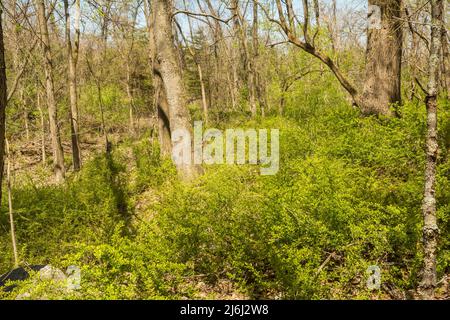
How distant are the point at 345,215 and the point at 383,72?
408 centimetres

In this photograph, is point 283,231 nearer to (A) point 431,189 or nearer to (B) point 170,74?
(A) point 431,189

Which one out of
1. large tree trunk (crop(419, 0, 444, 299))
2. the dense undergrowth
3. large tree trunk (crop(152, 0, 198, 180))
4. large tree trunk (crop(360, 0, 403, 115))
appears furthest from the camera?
large tree trunk (crop(152, 0, 198, 180))

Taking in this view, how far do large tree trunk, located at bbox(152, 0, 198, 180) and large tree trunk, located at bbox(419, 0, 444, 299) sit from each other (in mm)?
4583

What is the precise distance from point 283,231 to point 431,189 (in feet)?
4.70

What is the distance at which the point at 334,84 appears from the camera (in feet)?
44.4

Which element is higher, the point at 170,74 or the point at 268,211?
the point at 170,74

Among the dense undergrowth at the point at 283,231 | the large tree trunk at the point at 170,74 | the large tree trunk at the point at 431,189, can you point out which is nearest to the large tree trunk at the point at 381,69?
the dense undergrowth at the point at 283,231

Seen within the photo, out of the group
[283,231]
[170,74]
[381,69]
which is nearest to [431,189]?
[283,231]

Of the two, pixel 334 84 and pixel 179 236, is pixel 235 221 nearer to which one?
pixel 179 236

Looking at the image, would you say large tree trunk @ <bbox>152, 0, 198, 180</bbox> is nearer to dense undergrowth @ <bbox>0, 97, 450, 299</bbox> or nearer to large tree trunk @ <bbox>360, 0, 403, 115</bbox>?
dense undergrowth @ <bbox>0, 97, 450, 299</bbox>

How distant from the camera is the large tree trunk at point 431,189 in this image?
297 centimetres

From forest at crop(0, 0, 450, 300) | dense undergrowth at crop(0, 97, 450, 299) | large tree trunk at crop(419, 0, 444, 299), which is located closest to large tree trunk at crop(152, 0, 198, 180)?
forest at crop(0, 0, 450, 300)

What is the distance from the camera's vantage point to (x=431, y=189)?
9.93 ft

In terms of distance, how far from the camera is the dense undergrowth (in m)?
3.24
